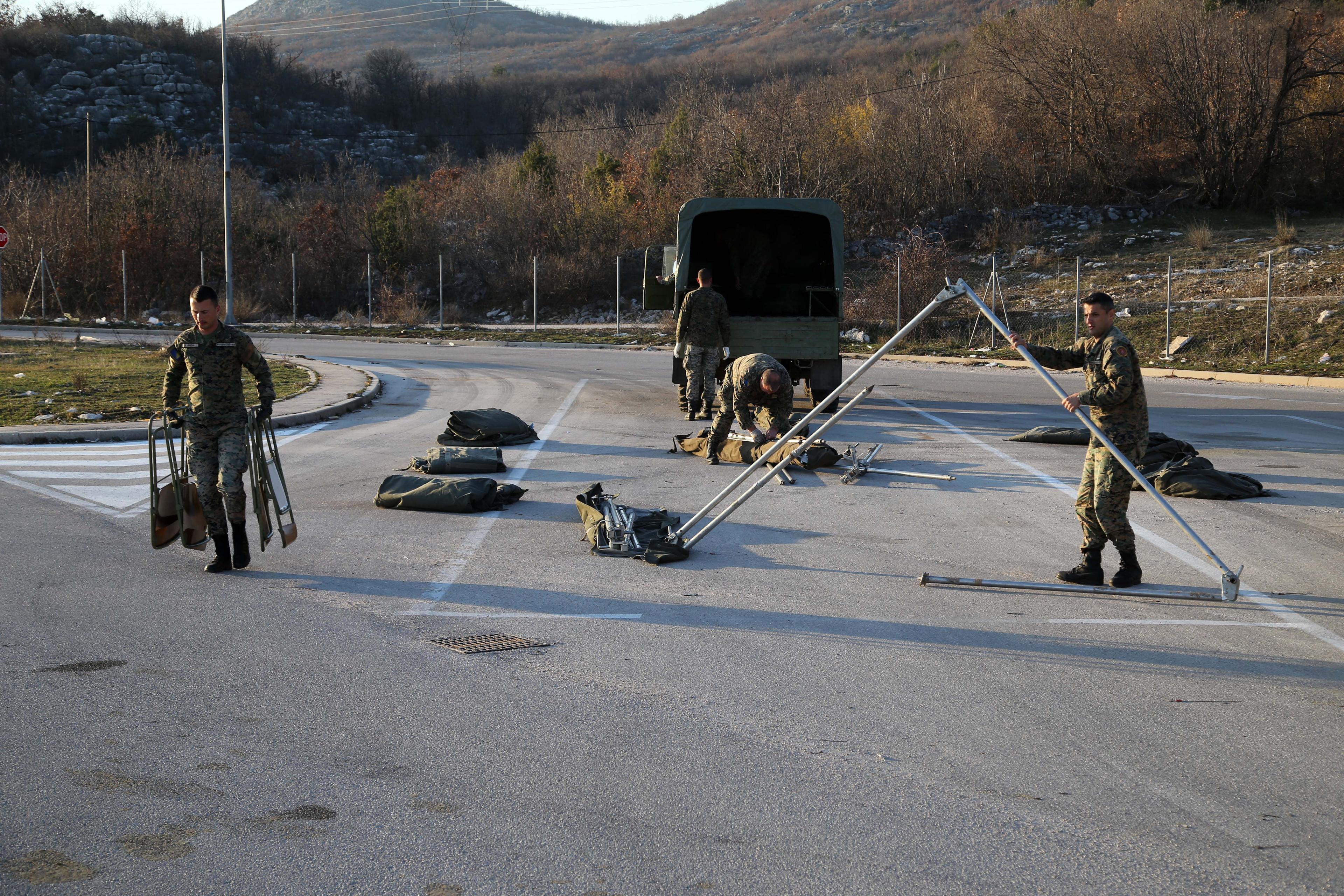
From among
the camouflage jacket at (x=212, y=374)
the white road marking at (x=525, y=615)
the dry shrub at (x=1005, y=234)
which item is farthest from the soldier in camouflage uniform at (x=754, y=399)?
the dry shrub at (x=1005, y=234)

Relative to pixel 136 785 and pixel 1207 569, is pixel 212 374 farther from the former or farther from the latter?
pixel 1207 569

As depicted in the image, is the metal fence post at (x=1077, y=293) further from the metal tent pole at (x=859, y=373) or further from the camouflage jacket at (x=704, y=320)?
the metal tent pole at (x=859, y=373)

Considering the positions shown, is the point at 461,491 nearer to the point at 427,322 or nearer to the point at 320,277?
the point at 427,322

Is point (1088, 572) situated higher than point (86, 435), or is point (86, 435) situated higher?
point (86, 435)

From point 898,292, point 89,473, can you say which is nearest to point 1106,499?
point 89,473

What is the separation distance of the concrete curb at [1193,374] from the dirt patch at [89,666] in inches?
632

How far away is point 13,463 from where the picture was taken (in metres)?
12.0

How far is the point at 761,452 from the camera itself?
11.6 metres

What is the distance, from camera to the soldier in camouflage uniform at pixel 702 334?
14.7m

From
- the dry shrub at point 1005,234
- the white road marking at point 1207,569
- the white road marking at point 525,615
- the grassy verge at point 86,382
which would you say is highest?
the dry shrub at point 1005,234

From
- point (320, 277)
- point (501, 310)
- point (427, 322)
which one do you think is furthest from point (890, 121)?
point (320, 277)

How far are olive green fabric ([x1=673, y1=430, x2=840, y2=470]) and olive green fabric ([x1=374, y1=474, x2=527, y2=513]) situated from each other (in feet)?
9.09

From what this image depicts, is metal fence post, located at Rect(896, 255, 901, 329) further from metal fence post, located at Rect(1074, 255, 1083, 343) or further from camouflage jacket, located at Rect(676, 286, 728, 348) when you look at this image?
camouflage jacket, located at Rect(676, 286, 728, 348)

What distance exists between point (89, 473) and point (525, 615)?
7.15m
